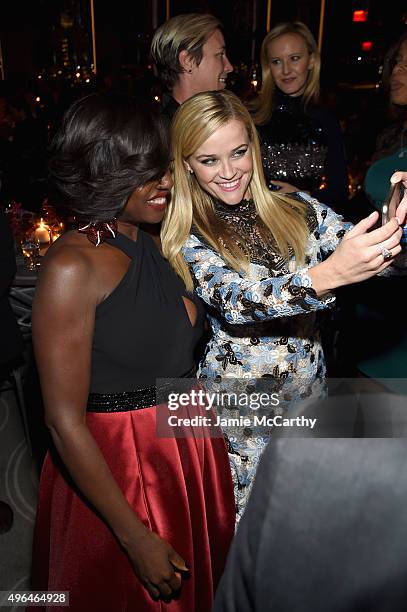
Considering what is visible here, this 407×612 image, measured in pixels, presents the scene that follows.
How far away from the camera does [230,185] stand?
159 cm

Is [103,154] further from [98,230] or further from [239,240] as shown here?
[239,240]

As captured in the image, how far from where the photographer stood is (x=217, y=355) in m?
1.62

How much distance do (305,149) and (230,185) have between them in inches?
51.7

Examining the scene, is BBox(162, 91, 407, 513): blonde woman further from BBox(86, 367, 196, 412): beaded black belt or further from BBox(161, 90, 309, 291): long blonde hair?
BBox(86, 367, 196, 412): beaded black belt

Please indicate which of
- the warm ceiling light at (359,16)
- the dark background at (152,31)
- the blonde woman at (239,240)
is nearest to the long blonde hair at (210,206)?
the blonde woman at (239,240)

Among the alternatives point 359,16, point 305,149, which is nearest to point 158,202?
point 305,149

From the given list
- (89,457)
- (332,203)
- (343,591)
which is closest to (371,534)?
(343,591)

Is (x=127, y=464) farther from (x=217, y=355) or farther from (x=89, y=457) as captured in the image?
(x=217, y=355)

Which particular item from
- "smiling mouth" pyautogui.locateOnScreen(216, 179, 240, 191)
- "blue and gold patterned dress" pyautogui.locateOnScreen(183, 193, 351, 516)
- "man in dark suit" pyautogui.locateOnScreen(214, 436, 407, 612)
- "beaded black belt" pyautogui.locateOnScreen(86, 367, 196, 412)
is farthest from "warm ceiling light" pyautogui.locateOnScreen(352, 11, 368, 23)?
"man in dark suit" pyautogui.locateOnScreen(214, 436, 407, 612)

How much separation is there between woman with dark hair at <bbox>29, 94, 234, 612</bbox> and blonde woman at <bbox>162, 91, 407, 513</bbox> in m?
0.13

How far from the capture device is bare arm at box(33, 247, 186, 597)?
1.09m

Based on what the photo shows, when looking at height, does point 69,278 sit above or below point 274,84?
below

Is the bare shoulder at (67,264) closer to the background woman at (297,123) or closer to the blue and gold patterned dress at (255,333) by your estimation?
the blue and gold patterned dress at (255,333)

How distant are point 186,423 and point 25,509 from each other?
1395 mm
